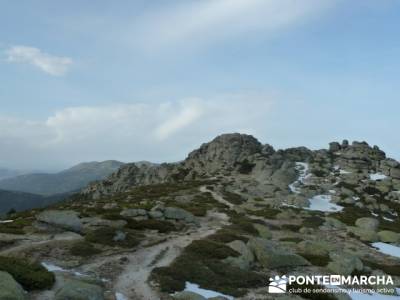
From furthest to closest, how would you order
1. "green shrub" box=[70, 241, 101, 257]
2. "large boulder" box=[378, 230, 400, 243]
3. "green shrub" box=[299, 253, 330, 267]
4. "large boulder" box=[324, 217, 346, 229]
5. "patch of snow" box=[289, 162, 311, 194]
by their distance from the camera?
"patch of snow" box=[289, 162, 311, 194]
"large boulder" box=[324, 217, 346, 229]
"large boulder" box=[378, 230, 400, 243]
"green shrub" box=[299, 253, 330, 267]
"green shrub" box=[70, 241, 101, 257]

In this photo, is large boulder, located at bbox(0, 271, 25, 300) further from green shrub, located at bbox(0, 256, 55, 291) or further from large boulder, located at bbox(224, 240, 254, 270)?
large boulder, located at bbox(224, 240, 254, 270)

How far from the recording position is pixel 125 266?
88.7 ft

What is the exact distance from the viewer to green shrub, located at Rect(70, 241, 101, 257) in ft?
94.0

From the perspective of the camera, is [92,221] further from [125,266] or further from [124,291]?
[124,291]

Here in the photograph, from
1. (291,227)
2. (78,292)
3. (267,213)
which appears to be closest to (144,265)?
(78,292)

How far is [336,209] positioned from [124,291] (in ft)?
208

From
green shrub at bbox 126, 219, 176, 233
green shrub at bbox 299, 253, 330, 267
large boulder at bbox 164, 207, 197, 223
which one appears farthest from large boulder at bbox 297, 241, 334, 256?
large boulder at bbox 164, 207, 197, 223

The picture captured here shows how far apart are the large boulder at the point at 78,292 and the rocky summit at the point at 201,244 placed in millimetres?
50

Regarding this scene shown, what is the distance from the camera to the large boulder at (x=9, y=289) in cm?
1661

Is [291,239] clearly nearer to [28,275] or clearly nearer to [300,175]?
[28,275]

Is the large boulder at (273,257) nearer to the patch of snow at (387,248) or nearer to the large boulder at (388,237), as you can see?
the patch of snow at (387,248)

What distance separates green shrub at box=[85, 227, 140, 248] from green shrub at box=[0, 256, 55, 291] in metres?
11.1

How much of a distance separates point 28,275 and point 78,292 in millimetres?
3184

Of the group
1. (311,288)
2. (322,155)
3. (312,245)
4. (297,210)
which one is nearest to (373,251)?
(312,245)
